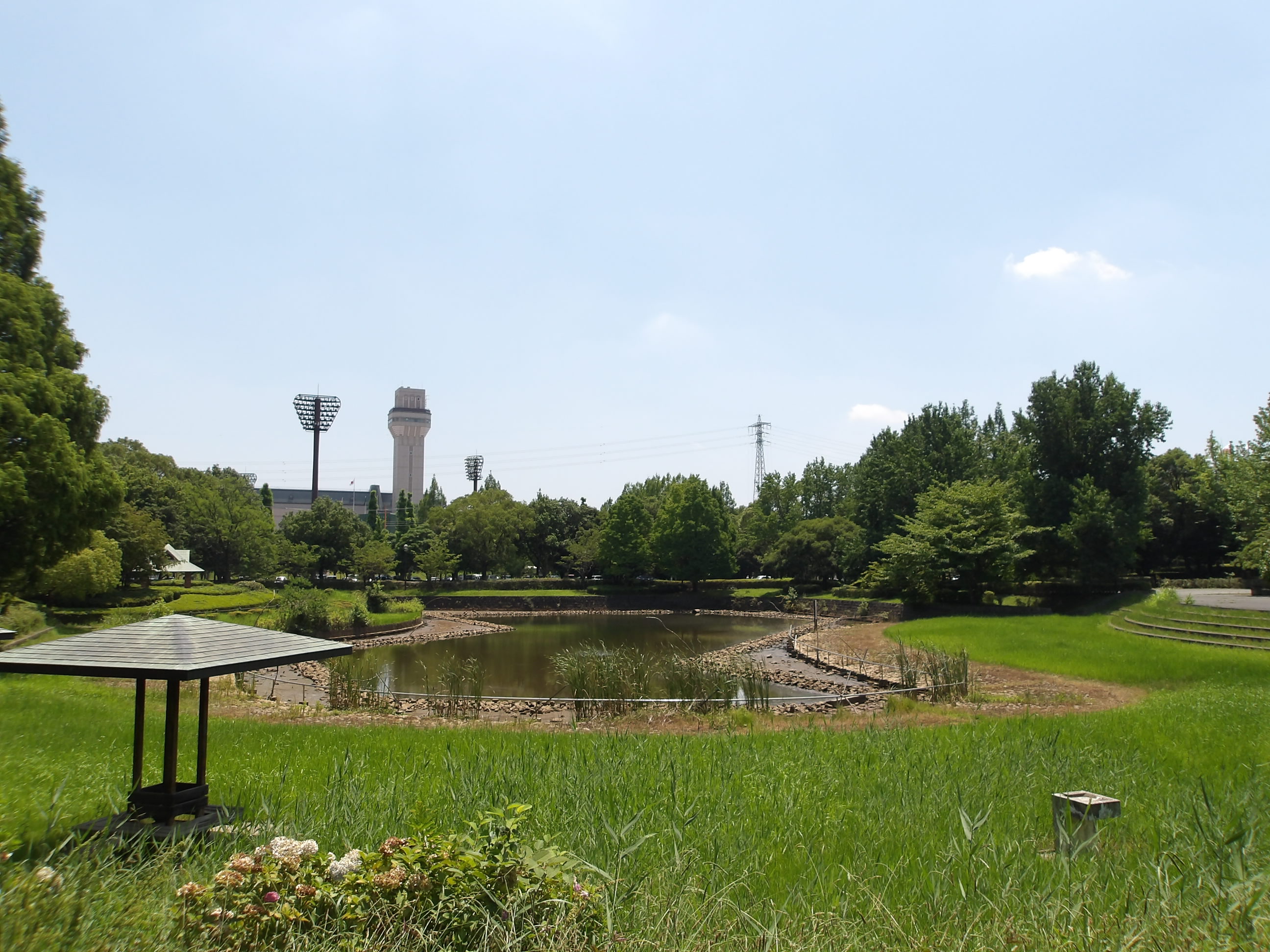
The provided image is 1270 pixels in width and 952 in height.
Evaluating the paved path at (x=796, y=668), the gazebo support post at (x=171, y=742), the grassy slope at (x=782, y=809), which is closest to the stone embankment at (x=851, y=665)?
the paved path at (x=796, y=668)

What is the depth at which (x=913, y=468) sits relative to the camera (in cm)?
3931

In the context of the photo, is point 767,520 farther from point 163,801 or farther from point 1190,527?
point 163,801

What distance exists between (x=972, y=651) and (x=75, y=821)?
17.4 m

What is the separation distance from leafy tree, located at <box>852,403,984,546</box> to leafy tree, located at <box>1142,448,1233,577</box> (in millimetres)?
9259

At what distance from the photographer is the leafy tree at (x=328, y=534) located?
162 ft

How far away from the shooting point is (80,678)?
51.1ft

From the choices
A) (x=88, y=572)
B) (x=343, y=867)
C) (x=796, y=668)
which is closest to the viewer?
(x=343, y=867)

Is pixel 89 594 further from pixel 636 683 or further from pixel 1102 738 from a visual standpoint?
pixel 1102 738

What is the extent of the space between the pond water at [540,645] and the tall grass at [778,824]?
7.06m

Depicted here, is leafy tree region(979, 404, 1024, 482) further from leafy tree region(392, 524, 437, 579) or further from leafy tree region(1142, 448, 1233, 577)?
leafy tree region(392, 524, 437, 579)

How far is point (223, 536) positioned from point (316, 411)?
37.4 m

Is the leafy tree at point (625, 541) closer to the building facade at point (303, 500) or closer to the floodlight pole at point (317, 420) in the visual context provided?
the floodlight pole at point (317, 420)

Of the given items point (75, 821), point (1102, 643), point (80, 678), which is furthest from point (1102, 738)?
point (80, 678)

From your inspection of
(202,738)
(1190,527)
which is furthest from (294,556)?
(1190,527)
